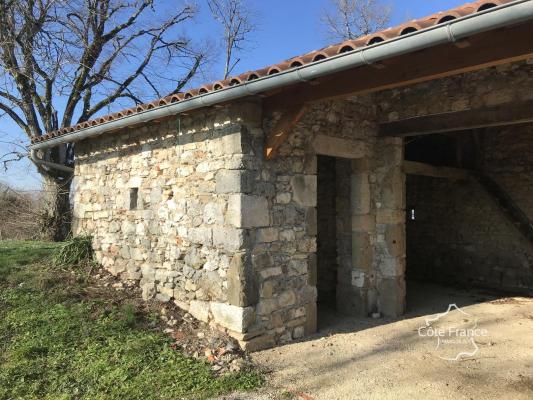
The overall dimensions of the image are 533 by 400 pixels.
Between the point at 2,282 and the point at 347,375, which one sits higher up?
the point at 2,282

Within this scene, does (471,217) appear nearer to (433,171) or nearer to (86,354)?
(433,171)

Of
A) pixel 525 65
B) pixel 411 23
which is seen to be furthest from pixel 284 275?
pixel 525 65

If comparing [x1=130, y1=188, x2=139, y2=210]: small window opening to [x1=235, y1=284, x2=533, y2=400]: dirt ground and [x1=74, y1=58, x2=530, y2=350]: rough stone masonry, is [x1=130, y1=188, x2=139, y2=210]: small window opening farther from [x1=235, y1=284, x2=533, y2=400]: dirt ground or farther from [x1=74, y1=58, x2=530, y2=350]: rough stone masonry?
[x1=235, y1=284, x2=533, y2=400]: dirt ground

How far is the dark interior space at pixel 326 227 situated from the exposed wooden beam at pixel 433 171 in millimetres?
1183

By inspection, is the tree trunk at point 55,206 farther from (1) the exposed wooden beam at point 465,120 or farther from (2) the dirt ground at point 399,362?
(1) the exposed wooden beam at point 465,120

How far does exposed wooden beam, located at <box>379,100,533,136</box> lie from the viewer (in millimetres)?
4252

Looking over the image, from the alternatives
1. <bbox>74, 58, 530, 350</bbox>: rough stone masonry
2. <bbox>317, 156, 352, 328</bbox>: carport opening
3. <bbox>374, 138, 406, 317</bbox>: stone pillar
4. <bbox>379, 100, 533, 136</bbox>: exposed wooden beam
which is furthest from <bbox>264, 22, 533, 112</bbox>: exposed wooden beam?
<bbox>317, 156, 352, 328</bbox>: carport opening

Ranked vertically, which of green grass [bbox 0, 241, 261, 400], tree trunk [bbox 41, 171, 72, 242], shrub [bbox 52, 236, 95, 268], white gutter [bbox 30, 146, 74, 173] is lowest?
green grass [bbox 0, 241, 261, 400]

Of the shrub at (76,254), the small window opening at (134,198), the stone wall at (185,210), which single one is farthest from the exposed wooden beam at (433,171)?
the shrub at (76,254)

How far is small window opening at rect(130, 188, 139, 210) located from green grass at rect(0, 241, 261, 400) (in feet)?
3.83

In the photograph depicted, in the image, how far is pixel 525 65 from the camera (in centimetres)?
415

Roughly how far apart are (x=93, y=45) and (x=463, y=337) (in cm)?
1120

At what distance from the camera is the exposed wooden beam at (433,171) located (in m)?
5.83

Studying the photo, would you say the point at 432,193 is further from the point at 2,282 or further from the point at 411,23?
the point at 2,282
